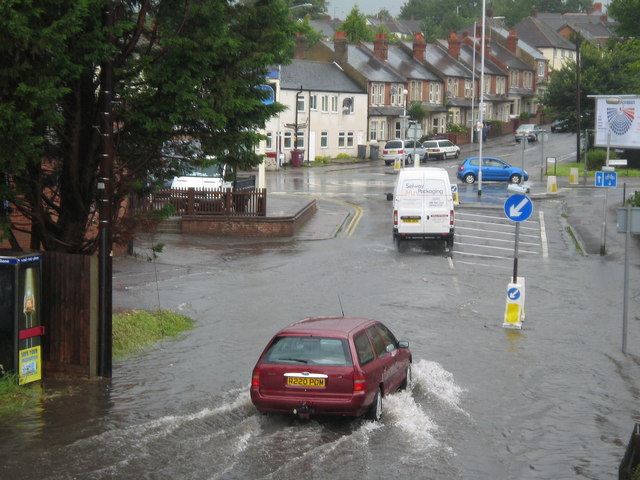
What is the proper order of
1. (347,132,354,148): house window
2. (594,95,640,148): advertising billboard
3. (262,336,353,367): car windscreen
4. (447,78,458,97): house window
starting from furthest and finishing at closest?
(447,78,458,97): house window < (347,132,354,148): house window < (594,95,640,148): advertising billboard < (262,336,353,367): car windscreen

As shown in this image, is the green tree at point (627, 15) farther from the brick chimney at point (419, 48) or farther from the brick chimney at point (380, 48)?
the brick chimney at point (419, 48)

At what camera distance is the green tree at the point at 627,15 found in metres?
60.7

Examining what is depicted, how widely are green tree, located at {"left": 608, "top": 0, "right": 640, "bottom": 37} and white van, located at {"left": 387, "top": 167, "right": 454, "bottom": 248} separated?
125 ft

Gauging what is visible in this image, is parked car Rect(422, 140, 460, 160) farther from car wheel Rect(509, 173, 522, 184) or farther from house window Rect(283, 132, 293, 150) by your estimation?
car wheel Rect(509, 173, 522, 184)

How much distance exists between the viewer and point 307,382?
11.6 m

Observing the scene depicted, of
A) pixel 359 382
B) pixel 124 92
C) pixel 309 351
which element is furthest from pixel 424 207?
pixel 359 382

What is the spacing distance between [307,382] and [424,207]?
17754 mm

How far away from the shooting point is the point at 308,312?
65.4 ft

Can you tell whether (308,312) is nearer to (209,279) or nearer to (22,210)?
(209,279)

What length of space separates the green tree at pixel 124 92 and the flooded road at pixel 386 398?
3266 millimetres

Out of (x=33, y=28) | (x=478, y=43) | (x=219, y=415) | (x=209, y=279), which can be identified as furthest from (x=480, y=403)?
(x=478, y=43)

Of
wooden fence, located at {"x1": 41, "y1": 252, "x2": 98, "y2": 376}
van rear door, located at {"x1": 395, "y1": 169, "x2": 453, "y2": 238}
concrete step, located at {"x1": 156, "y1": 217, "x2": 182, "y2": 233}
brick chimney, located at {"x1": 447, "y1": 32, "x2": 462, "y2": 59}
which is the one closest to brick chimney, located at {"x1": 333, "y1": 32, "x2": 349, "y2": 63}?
brick chimney, located at {"x1": 447, "y1": 32, "x2": 462, "y2": 59}

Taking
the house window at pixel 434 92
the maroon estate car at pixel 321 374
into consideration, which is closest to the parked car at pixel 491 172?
the house window at pixel 434 92

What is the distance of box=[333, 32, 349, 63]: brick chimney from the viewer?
74.4 metres
